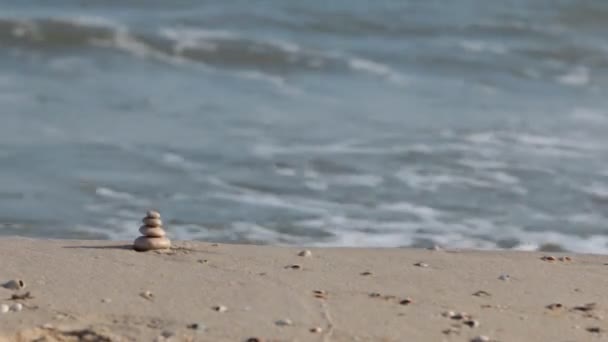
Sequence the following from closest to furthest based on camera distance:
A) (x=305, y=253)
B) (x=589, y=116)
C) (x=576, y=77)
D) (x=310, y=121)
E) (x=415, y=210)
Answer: (x=305, y=253), (x=415, y=210), (x=310, y=121), (x=589, y=116), (x=576, y=77)

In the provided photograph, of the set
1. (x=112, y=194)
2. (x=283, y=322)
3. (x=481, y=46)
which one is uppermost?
(x=283, y=322)

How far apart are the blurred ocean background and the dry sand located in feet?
2.33

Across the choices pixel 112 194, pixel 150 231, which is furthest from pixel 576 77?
pixel 150 231

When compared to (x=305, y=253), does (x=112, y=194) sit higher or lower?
lower

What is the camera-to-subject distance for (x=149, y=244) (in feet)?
13.3

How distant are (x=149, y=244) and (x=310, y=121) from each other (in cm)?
337

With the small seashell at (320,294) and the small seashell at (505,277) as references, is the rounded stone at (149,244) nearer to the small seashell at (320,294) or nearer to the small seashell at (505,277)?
the small seashell at (320,294)

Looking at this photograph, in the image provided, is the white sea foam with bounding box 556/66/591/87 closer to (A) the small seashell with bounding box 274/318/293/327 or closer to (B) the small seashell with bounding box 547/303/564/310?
(B) the small seashell with bounding box 547/303/564/310

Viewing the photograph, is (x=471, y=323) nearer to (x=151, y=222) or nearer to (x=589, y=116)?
(x=151, y=222)

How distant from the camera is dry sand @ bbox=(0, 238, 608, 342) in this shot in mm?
3287

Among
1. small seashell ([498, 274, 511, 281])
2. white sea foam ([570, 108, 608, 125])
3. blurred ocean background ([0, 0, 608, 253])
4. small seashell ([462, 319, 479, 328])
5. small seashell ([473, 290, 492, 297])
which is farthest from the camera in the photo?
white sea foam ([570, 108, 608, 125])

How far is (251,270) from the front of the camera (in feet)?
12.7

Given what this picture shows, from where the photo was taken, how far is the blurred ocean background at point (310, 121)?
17.0 ft

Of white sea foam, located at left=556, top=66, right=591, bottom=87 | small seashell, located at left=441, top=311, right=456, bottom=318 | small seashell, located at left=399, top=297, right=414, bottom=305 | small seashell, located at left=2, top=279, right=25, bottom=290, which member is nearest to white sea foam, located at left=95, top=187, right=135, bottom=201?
small seashell, located at left=2, top=279, right=25, bottom=290
